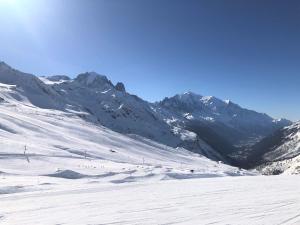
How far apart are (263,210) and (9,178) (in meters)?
14.0

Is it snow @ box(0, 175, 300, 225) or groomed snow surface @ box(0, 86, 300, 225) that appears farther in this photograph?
groomed snow surface @ box(0, 86, 300, 225)

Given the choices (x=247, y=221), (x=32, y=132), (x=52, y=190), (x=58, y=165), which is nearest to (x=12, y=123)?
(x=32, y=132)

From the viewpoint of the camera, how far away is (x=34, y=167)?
27.5 meters

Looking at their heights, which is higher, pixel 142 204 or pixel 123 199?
pixel 123 199

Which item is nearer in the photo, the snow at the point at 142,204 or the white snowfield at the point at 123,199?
the snow at the point at 142,204

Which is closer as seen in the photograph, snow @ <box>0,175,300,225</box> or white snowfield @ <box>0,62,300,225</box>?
snow @ <box>0,175,300,225</box>

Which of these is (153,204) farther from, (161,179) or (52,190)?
(161,179)

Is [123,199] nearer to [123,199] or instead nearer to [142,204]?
[123,199]

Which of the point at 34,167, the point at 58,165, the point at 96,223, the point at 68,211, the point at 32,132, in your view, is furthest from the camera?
the point at 32,132

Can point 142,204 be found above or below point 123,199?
below

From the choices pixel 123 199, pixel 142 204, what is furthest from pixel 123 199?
A: pixel 142 204

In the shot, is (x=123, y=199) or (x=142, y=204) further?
(x=123, y=199)

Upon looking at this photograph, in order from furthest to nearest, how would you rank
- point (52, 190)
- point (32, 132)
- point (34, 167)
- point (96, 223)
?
point (32, 132) → point (34, 167) → point (52, 190) → point (96, 223)

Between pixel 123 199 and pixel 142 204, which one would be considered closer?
pixel 142 204
